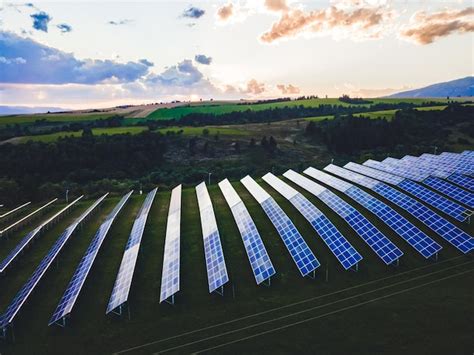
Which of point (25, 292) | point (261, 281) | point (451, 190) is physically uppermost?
point (25, 292)

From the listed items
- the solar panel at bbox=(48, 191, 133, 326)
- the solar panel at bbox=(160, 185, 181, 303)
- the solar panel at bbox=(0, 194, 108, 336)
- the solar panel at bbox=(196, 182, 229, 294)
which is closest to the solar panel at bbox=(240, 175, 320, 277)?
the solar panel at bbox=(196, 182, 229, 294)

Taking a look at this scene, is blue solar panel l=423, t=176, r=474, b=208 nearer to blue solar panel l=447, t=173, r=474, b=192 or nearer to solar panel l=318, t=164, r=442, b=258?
blue solar panel l=447, t=173, r=474, b=192

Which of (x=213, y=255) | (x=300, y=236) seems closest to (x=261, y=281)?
(x=213, y=255)

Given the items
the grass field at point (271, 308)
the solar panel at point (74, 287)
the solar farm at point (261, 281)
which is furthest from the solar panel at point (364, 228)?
the solar panel at point (74, 287)

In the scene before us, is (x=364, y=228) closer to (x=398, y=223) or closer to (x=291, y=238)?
(x=398, y=223)

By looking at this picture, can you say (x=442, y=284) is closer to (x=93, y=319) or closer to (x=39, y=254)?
(x=93, y=319)

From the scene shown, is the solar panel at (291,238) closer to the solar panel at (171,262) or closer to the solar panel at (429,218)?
the solar panel at (171,262)
